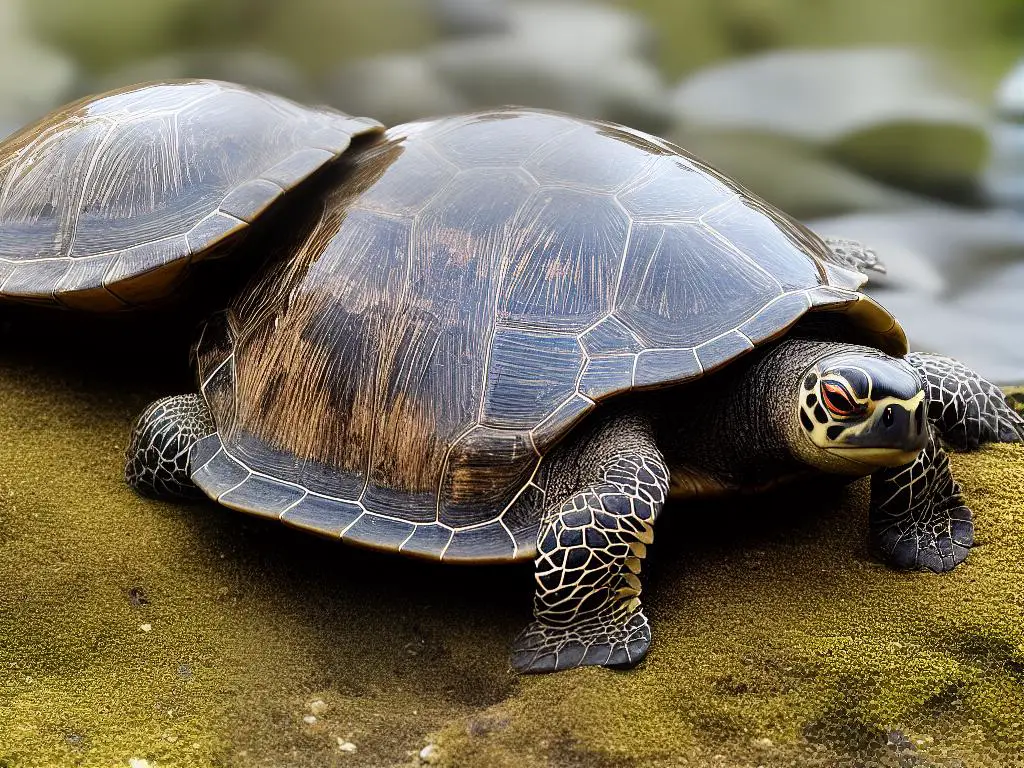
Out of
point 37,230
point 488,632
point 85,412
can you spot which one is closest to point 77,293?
point 37,230

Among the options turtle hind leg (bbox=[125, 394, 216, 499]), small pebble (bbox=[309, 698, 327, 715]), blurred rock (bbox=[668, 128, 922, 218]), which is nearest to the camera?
small pebble (bbox=[309, 698, 327, 715])

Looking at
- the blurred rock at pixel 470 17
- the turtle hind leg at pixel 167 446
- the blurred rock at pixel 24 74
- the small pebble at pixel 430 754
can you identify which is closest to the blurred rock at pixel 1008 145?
the blurred rock at pixel 470 17

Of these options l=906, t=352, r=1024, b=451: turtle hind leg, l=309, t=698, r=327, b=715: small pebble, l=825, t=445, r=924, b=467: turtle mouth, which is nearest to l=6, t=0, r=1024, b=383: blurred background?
l=906, t=352, r=1024, b=451: turtle hind leg

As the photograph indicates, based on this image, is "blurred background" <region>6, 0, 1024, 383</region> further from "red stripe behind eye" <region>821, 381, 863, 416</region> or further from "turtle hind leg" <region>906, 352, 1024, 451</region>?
"red stripe behind eye" <region>821, 381, 863, 416</region>

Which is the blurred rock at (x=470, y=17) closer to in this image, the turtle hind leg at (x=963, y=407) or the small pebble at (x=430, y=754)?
the turtle hind leg at (x=963, y=407)

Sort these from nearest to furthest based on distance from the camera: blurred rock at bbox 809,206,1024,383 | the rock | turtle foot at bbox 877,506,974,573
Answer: turtle foot at bbox 877,506,974,573 → blurred rock at bbox 809,206,1024,383 → the rock

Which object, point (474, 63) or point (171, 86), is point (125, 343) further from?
point (474, 63)

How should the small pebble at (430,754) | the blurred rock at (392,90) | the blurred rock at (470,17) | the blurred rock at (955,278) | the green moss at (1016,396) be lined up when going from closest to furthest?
1. the small pebble at (430,754)
2. the green moss at (1016,396)
3. the blurred rock at (955,278)
4. the blurred rock at (392,90)
5. the blurred rock at (470,17)
